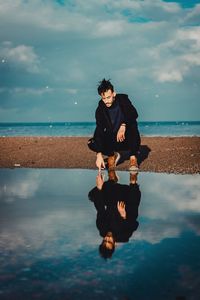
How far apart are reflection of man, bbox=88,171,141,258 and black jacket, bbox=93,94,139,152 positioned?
1.27 metres

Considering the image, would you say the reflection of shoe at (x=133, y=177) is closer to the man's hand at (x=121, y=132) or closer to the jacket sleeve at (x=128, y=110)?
the man's hand at (x=121, y=132)

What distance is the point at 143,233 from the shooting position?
3.59 meters

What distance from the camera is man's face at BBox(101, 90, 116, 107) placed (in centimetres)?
735

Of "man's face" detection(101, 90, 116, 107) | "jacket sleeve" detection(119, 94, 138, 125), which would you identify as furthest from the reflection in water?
"jacket sleeve" detection(119, 94, 138, 125)

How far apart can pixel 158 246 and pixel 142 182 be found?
359 cm

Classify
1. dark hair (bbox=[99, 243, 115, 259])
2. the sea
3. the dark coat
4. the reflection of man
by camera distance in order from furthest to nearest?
the sea < the dark coat < the reflection of man < dark hair (bbox=[99, 243, 115, 259])

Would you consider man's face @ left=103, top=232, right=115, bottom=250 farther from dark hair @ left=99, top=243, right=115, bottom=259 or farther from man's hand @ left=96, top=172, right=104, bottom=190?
man's hand @ left=96, top=172, right=104, bottom=190

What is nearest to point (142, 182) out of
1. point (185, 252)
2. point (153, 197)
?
point (153, 197)

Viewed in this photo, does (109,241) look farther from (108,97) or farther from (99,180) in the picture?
(108,97)

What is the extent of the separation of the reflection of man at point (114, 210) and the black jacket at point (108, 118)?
4.15 feet

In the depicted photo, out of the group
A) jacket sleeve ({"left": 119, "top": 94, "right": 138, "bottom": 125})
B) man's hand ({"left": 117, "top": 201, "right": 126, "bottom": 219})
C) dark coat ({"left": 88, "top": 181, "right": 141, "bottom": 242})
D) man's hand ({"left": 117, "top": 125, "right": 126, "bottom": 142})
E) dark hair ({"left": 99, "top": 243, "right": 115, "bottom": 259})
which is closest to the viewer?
dark hair ({"left": 99, "top": 243, "right": 115, "bottom": 259})

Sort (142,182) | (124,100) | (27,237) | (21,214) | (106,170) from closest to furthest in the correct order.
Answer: (27,237)
(21,214)
(142,182)
(124,100)
(106,170)

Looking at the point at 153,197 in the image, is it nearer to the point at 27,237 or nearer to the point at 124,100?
the point at 27,237

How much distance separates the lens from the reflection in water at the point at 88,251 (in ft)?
7.67
